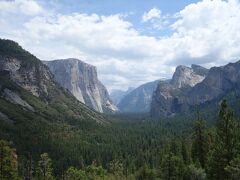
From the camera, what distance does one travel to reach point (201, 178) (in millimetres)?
77812

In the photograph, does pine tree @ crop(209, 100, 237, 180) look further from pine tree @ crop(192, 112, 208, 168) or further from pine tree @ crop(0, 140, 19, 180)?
pine tree @ crop(0, 140, 19, 180)

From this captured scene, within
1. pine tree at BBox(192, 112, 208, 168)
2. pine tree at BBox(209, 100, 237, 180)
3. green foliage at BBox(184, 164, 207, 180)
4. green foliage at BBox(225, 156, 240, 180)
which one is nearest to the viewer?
green foliage at BBox(225, 156, 240, 180)

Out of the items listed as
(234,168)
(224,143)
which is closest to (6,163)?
(224,143)

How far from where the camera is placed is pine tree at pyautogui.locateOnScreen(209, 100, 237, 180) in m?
57.3

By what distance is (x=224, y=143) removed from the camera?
5744 centimetres

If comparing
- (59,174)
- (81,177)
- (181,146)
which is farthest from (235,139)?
(59,174)

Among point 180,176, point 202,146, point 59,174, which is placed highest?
point 202,146

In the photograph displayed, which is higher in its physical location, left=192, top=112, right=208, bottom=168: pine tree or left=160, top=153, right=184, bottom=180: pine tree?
left=192, top=112, right=208, bottom=168: pine tree

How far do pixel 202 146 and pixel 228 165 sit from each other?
34.6m

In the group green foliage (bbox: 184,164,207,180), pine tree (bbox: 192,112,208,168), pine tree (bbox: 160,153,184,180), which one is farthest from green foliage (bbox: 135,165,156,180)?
green foliage (bbox: 184,164,207,180)

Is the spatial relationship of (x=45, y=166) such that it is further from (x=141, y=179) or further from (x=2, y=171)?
(x=141, y=179)

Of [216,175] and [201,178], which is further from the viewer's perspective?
[201,178]

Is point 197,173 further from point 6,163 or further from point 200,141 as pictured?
point 6,163

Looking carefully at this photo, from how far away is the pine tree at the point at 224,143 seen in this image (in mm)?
57281
